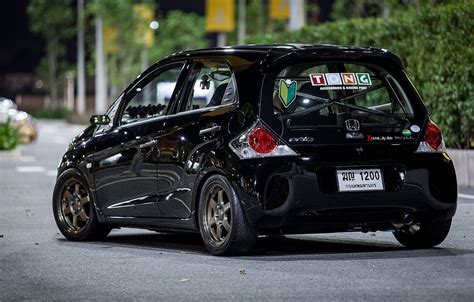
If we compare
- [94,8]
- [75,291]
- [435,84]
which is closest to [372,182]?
[75,291]

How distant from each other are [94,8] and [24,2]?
217 ft

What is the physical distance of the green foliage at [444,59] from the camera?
735 inches

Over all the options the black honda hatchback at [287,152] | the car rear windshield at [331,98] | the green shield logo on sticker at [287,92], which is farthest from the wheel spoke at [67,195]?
the green shield logo on sticker at [287,92]

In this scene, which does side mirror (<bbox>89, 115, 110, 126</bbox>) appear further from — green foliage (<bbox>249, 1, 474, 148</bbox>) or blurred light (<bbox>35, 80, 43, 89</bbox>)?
blurred light (<bbox>35, 80, 43, 89</bbox>)

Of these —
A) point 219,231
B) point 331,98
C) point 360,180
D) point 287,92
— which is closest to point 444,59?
point 331,98

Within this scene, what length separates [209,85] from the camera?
11125 mm

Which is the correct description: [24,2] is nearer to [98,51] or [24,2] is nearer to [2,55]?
[2,55]

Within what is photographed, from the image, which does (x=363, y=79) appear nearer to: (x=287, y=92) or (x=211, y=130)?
(x=287, y=92)

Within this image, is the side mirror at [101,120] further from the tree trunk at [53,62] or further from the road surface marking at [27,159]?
the tree trunk at [53,62]

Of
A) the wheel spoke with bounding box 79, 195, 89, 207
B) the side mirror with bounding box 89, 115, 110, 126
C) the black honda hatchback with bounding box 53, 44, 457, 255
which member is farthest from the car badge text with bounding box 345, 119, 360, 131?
the wheel spoke with bounding box 79, 195, 89, 207

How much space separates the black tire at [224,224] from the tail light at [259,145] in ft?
0.87

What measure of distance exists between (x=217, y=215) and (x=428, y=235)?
1680mm

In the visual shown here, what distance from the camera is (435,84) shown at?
1917 centimetres

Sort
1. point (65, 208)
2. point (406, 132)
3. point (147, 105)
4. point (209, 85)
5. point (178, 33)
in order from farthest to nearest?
1. point (178, 33)
2. point (65, 208)
3. point (147, 105)
4. point (209, 85)
5. point (406, 132)
